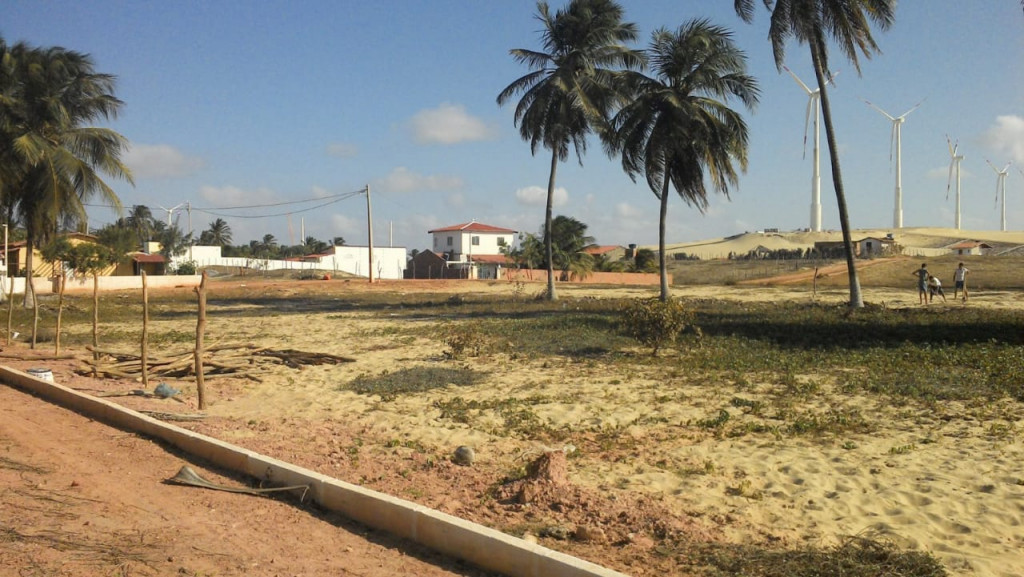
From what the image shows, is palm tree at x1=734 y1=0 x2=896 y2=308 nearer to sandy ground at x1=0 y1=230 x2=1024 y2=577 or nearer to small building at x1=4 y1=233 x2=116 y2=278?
sandy ground at x1=0 y1=230 x2=1024 y2=577

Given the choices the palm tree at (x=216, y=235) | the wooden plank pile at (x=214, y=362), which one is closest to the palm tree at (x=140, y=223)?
the palm tree at (x=216, y=235)

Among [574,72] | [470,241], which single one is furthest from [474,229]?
[574,72]

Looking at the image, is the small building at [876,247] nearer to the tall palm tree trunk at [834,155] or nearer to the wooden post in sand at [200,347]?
the tall palm tree trunk at [834,155]

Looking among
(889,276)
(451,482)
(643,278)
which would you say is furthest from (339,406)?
(643,278)

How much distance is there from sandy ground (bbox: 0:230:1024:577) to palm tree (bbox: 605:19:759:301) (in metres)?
14.7

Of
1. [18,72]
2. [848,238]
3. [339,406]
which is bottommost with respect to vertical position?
[339,406]

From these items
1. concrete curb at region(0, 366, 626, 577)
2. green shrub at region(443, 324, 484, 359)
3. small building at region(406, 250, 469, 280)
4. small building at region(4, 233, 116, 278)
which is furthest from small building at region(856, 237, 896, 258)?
concrete curb at region(0, 366, 626, 577)

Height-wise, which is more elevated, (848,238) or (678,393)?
(848,238)

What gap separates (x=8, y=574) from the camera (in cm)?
471

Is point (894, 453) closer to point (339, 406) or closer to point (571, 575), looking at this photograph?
point (571, 575)

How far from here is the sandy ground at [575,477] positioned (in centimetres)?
536

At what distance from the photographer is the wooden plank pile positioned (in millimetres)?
13227

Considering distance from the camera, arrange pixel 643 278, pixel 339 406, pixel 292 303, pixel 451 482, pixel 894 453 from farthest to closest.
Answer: pixel 643 278, pixel 292 303, pixel 339 406, pixel 894 453, pixel 451 482

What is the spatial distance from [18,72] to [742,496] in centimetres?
3069
